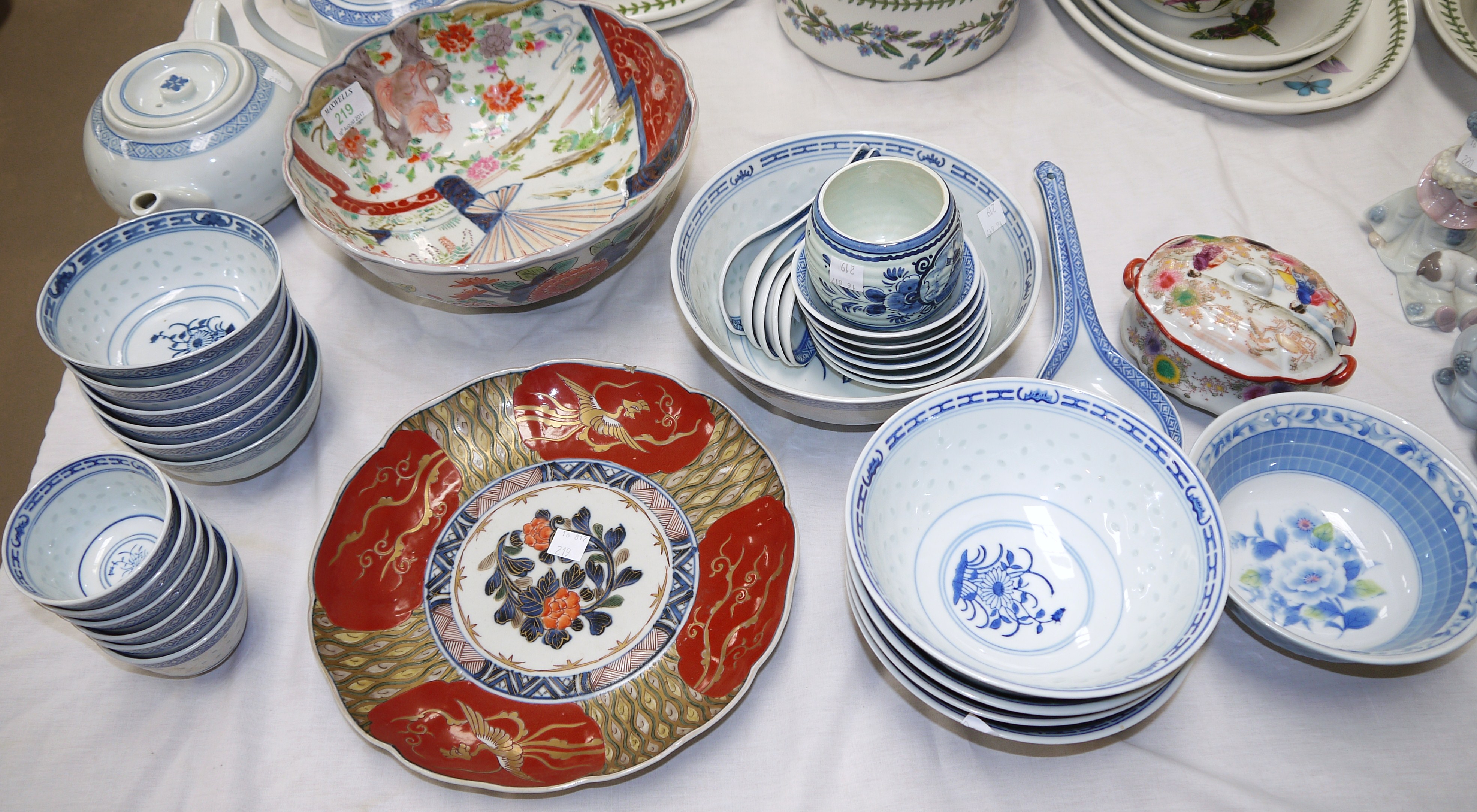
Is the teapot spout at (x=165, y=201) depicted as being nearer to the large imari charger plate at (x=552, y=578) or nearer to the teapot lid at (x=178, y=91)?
the teapot lid at (x=178, y=91)

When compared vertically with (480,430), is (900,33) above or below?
above

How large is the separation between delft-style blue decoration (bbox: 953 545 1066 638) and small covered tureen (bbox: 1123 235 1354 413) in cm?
29

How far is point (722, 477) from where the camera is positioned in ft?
3.28

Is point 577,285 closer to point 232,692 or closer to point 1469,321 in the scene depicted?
point 232,692

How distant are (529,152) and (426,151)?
14 centimetres

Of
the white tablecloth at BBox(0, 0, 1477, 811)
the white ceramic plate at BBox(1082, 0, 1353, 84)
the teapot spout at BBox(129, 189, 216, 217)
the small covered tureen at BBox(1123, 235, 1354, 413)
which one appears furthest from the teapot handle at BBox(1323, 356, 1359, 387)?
the teapot spout at BBox(129, 189, 216, 217)

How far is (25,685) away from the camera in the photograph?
952 mm

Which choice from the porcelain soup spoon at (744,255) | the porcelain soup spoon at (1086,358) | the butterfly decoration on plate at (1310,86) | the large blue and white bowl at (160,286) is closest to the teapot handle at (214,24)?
the large blue and white bowl at (160,286)

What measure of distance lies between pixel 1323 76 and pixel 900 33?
24.1 inches

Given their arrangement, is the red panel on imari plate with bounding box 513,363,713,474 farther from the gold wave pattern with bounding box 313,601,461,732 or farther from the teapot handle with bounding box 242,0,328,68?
the teapot handle with bounding box 242,0,328,68

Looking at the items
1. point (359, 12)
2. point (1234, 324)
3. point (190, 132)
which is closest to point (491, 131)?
point (359, 12)

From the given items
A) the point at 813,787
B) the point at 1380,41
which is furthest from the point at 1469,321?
the point at 813,787

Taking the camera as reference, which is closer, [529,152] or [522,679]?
[522,679]

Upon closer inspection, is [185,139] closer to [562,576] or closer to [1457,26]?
[562,576]
